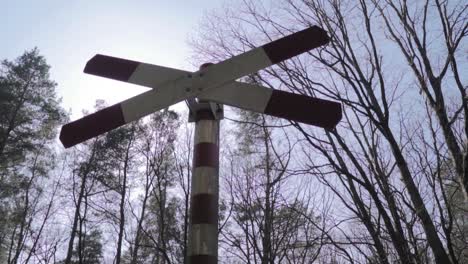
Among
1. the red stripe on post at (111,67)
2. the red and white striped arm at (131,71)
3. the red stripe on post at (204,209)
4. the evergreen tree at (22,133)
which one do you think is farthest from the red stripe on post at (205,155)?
the evergreen tree at (22,133)

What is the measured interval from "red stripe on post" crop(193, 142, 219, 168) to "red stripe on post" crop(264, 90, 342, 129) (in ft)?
1.07

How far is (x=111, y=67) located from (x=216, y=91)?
26.7 inches

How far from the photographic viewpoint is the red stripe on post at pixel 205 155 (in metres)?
1.37

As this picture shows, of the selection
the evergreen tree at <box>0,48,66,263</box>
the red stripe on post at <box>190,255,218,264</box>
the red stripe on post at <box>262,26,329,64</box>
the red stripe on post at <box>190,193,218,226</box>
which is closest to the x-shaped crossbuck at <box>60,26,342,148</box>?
the red stripe on post at <box>262,26,329,64</box>

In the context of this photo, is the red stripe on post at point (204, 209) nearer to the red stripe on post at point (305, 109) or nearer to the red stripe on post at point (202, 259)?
the red stripe on post at point (202, 259)

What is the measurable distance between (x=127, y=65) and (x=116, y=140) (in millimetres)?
12218

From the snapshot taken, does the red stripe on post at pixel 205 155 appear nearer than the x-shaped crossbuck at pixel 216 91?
Yes

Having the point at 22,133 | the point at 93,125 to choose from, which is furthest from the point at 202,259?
the point at 22,133

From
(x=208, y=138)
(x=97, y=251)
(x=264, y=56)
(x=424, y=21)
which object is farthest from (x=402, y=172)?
(x=97, y=251)

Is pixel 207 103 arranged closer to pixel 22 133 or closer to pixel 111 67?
pixel 111 67

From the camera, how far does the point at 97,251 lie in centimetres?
1532

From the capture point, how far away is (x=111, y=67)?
186 cm

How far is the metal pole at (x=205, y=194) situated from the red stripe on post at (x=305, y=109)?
29 centimetres

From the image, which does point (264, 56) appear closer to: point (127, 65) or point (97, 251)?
point (127, 65)
